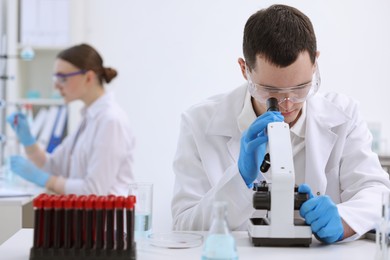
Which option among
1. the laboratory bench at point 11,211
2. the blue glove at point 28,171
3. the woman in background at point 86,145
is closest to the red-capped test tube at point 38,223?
the laboratory bench at point 11,211

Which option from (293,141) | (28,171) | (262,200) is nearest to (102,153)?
(28,171)

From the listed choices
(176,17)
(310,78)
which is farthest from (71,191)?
(310,78)

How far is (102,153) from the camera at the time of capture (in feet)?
10.4

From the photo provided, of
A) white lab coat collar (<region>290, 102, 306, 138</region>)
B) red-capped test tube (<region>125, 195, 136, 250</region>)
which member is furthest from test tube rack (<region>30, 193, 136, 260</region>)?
white lab coat collar (<region>290, 102, 306, 138</region>)

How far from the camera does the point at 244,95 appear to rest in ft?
6.55

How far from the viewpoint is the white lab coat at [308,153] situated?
1.83 m

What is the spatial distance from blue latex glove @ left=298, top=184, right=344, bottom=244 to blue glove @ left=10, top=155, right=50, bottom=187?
7.13 feet

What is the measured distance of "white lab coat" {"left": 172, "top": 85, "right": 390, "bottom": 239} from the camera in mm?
1834

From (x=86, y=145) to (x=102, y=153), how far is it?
0.52ft

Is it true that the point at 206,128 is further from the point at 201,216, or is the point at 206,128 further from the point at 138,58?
the point at 138,58

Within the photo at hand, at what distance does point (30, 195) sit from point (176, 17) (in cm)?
175

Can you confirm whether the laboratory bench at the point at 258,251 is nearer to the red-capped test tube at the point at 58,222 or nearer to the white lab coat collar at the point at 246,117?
the red-capped test tube at the point at 58,222

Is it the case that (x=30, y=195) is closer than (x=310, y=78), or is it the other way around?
(x=310, y=78)

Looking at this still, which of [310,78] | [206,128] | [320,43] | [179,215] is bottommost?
[179,215]
